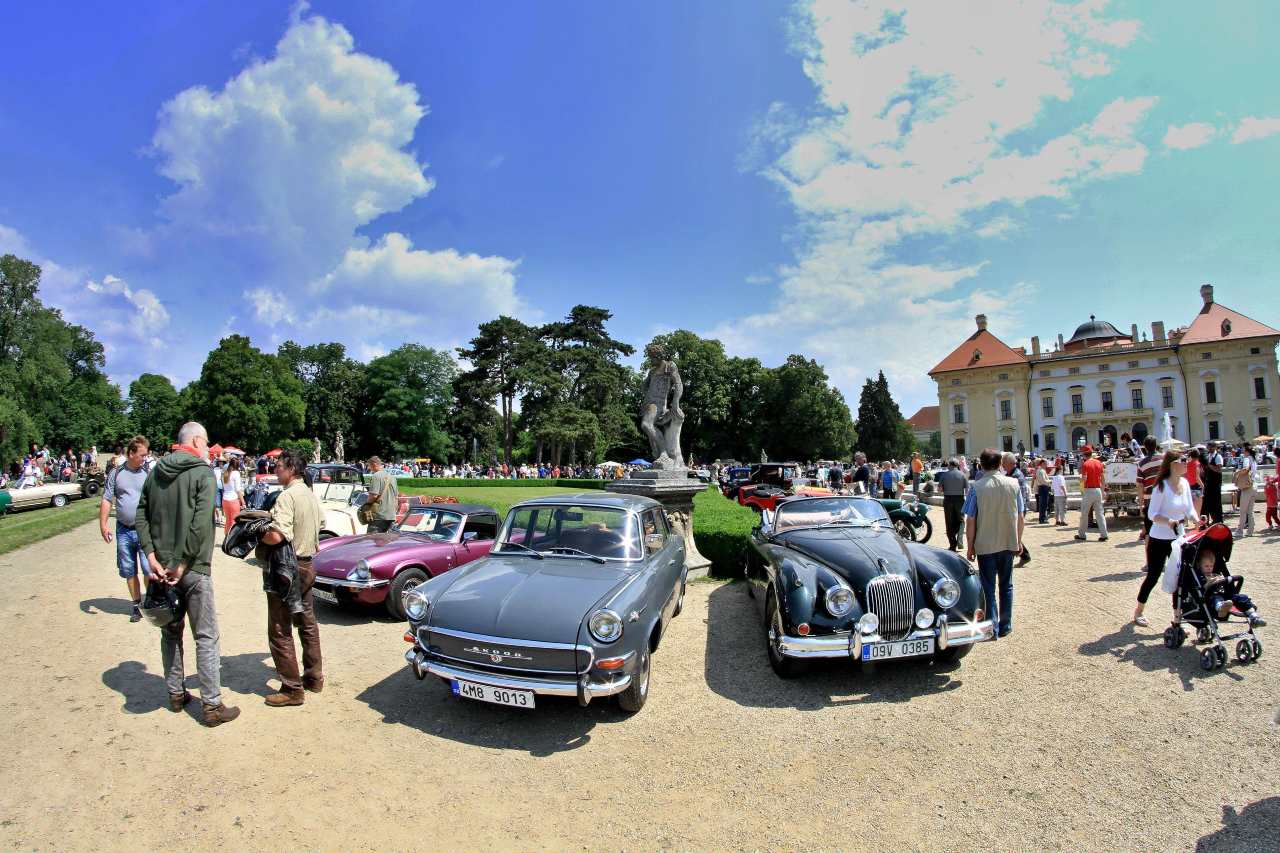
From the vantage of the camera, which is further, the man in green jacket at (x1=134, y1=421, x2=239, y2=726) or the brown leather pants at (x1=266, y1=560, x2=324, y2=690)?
the brown leather pants at (x1=266, y1=560, x2=324, y2=690)

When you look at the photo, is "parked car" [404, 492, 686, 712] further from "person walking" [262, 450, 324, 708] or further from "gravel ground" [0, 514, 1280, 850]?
"person walking" [262, 450, 324, 708]

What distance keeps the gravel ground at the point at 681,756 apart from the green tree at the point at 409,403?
51894 mm

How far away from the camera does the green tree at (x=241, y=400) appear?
50031mm

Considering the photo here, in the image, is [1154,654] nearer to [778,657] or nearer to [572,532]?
[778,657]

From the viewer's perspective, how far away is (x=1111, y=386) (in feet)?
206

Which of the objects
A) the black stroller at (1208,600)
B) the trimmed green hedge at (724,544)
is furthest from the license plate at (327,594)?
the black stroller at (1208,600)

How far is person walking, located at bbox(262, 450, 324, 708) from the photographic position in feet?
16.5

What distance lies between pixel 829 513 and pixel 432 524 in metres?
5.21

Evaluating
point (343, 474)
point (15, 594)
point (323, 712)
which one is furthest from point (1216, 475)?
point (343, 474)

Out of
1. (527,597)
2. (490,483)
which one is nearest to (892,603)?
(527,597)

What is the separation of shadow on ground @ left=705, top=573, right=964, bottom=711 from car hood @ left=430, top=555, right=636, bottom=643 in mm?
1444

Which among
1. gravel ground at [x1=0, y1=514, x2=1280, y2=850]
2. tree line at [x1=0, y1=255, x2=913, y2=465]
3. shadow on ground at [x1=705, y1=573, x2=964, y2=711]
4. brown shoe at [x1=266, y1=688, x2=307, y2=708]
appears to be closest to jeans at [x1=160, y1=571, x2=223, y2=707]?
gravel ground at [x1=0, y1=514, x2=1280, y2=850]

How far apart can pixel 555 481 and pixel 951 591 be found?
3322cm

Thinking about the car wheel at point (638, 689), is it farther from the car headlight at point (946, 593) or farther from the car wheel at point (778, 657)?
the car headlight at point (946, 593)
